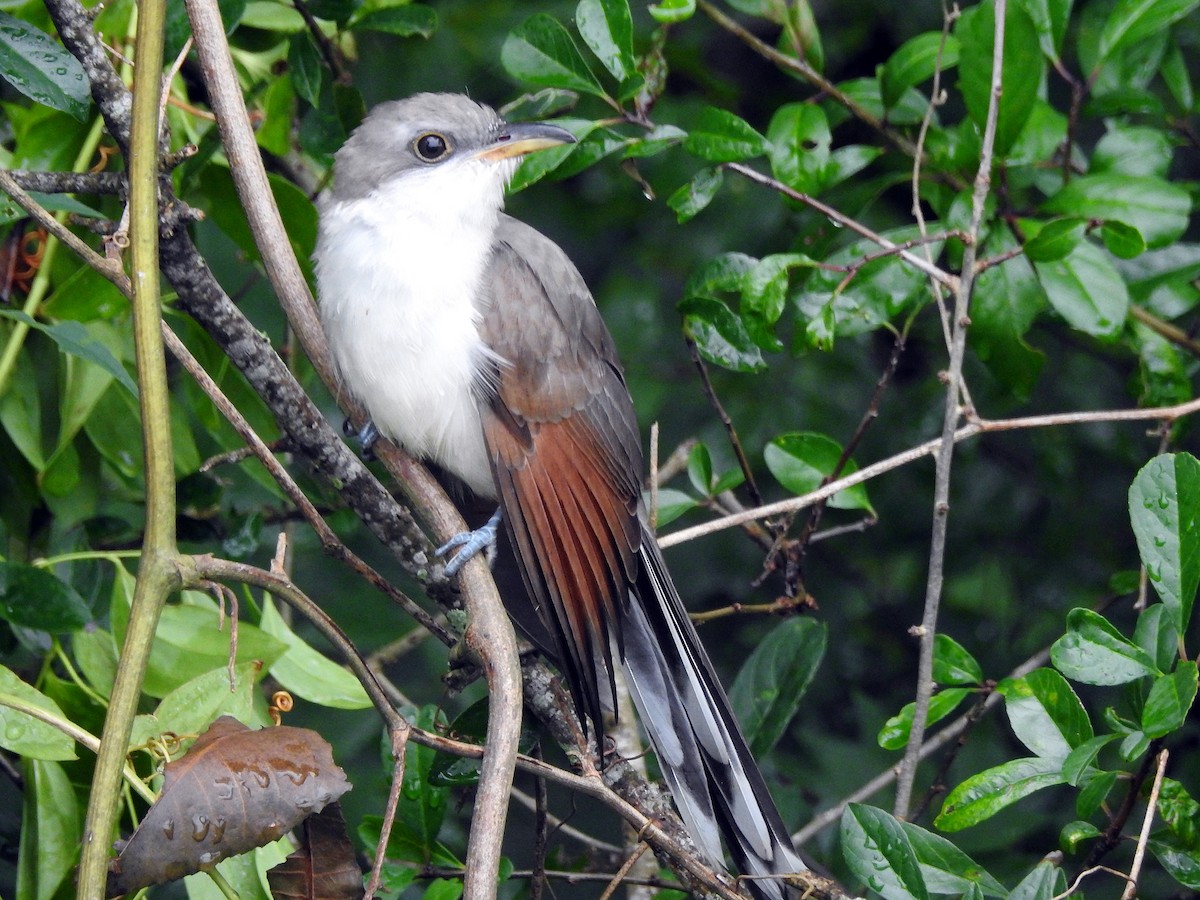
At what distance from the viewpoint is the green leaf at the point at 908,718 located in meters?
2.24

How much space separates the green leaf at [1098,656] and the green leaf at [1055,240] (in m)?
0.84

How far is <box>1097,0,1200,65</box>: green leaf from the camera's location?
104 inches

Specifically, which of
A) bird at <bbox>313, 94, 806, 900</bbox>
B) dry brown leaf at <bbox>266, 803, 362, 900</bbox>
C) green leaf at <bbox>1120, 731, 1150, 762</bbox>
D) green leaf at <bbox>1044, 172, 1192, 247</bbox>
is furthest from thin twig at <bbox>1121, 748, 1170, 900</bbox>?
green leaf at <bbox>1044, 172, 1192, 247</bbox>

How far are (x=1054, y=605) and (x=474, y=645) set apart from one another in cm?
243

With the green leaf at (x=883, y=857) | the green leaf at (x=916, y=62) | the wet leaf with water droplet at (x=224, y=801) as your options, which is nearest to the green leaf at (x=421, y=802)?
the wet leaf with water droplet at (x=224, y=801)

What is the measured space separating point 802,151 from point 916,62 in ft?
1.11

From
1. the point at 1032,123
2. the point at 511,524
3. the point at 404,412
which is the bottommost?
the point at 511,524

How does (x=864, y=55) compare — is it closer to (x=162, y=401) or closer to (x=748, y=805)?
(x=748, y=805)

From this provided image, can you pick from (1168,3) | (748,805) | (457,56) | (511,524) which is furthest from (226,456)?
(1168,3)

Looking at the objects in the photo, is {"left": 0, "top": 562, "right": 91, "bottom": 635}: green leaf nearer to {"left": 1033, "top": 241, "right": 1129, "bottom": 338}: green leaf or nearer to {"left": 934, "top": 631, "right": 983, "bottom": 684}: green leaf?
{"left": 934, "top": 631, "right": 983, "bottom": 684}: green leaf

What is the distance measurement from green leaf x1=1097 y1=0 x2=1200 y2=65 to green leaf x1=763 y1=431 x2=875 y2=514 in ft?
3.42

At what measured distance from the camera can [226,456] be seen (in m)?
2.13

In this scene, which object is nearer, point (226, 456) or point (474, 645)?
point (474, 645)

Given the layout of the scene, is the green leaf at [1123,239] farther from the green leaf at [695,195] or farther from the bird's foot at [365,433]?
the bird's foot at [365,433]
